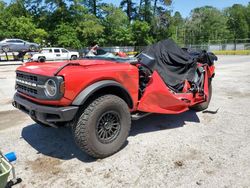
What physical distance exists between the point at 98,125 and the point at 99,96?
397 mm

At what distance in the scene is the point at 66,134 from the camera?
4.71 metres

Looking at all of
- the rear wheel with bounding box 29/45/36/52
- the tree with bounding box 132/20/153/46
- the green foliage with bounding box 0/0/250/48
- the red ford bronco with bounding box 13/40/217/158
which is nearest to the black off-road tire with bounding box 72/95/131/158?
the red ford bronco with bounding box 13/40/217/158

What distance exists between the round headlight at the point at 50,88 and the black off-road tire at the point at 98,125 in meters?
0.43

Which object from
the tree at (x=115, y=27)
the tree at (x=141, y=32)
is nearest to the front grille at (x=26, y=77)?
the tree at (x=115, y=27)

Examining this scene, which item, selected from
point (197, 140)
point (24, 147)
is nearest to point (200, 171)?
point (197, 140)

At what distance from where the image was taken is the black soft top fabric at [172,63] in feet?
16.4

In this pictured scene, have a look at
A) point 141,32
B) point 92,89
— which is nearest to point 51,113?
point 92,89

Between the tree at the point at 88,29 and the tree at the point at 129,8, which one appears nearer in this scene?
the tree at the point at 88,29

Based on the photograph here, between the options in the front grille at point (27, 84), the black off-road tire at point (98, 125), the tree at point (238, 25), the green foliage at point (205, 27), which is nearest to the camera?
the black off-road tire at point (98, 125)

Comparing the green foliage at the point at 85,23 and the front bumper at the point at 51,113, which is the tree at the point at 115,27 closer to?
the green foliage at the point at 85,23

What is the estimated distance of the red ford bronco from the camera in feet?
11.1

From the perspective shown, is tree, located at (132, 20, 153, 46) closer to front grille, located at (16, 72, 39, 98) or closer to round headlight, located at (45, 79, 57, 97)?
front grille, located at (16, 72, 39, 98)

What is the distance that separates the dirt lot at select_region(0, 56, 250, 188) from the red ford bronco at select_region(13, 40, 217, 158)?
1.18 ft

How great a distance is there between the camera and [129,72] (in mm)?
4043
